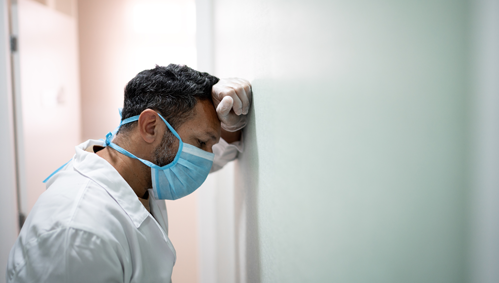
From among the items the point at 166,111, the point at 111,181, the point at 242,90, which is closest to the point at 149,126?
the point at 166,111

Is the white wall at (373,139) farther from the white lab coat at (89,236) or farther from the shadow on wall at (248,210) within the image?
the white lab coat at (89,236)

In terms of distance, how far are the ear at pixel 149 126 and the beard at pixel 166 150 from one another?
0.02m

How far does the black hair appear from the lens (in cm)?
79

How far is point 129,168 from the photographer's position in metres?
0.81

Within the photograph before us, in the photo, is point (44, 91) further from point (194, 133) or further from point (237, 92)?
point (237, 92)

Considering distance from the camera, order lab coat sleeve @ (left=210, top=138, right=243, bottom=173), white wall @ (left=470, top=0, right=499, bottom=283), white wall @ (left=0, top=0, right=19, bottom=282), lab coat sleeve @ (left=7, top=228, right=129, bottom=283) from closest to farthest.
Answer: white wall @ (left=470, top=0, right=499, bottom=283) → lab coat sleeve @ (left=7, top=228, right=129, bottom=283) → lab coat sleeve @ (left=210, top=138, right=243, bottom=173) → white wall @ (left=0, top=0, right=19, bottom=282)

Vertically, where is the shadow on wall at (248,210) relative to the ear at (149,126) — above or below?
below

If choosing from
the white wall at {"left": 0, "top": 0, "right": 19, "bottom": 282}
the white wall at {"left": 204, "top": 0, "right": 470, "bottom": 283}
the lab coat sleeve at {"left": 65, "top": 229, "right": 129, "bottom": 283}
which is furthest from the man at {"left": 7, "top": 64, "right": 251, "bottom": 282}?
the white wall at {"left": 0, "top": 0, "right": 19, "bottom": 282}

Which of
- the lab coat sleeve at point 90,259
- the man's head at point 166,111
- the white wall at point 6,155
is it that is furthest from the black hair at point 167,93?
the white wall at point 6,155

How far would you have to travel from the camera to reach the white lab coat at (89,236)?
0.57m

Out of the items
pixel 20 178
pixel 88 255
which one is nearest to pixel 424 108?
pixel 88 255

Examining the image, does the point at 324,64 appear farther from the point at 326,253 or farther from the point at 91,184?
the point at 91,184

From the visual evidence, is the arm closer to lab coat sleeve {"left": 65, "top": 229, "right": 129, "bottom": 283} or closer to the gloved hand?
the gloved hand

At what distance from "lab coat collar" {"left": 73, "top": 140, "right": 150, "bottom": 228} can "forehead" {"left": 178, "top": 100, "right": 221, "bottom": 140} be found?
20 cm
